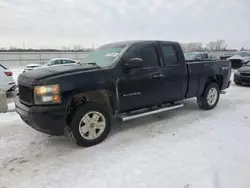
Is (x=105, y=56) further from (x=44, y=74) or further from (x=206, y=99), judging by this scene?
(x=206, y=99)

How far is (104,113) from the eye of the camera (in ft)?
14.0

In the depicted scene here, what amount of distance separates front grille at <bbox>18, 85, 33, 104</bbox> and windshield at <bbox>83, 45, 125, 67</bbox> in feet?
4.71

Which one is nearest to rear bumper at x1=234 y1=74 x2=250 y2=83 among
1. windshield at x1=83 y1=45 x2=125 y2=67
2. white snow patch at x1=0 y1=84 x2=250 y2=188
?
white snow patch at x1=0 y1=84 x2=250 y2=188

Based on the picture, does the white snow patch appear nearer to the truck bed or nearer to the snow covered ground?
the snow covered ground

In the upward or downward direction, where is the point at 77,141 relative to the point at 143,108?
downward

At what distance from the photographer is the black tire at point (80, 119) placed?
3.94 meters

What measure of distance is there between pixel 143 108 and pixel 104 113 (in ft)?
3.47

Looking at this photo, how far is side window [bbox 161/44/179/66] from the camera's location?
212 inches

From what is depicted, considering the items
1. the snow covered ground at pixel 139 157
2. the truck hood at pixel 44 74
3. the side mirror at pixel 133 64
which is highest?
the side mirror at pixel 133 64

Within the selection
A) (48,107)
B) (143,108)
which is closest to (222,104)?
(143,108)

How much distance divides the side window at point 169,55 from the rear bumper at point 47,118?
107 inches

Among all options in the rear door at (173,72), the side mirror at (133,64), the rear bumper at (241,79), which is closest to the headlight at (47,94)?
the side mirror at (133,64)

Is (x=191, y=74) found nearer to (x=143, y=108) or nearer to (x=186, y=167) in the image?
(x=143, y=108)

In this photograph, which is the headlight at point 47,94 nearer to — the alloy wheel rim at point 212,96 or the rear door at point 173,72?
the rear door at point 173,72
